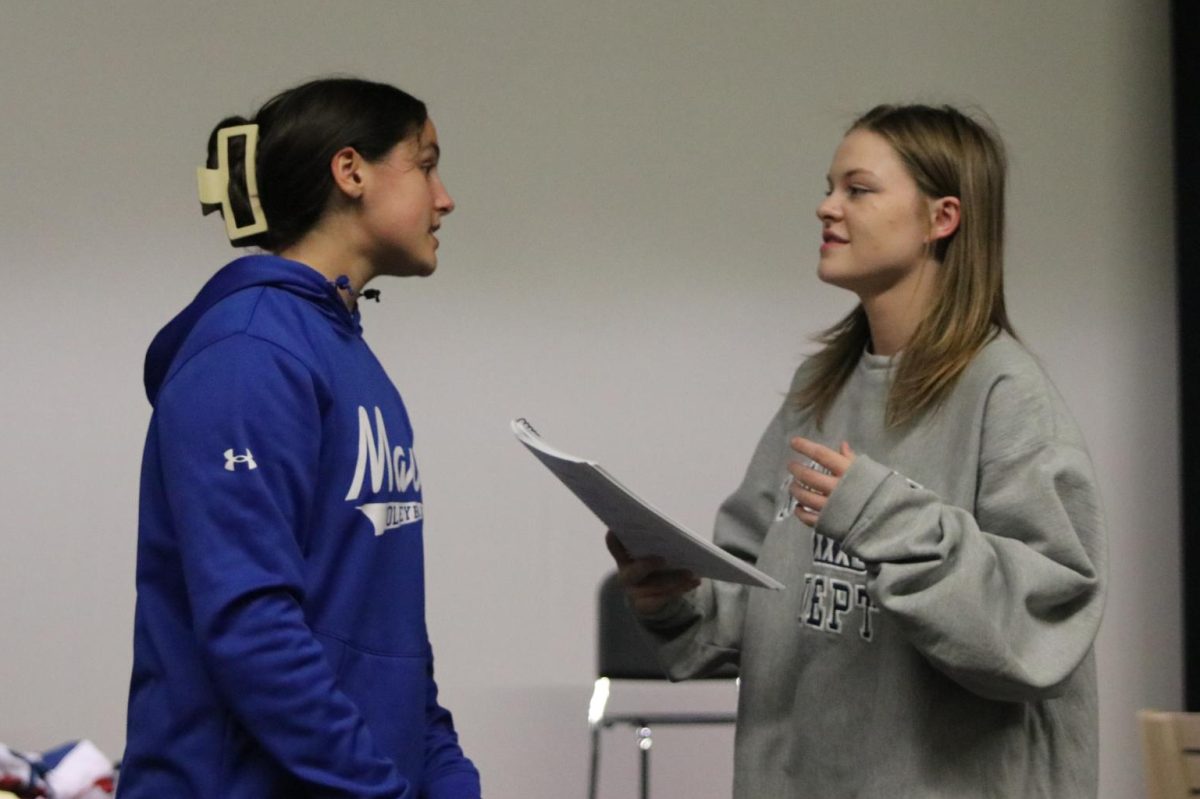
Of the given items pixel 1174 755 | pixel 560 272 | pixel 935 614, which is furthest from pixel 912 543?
pixel 560 272

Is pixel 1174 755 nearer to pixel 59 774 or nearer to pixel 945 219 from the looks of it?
pixel 945 219

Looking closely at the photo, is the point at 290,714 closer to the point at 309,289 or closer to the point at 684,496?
the point at 309,289

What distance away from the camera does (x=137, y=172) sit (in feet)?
11.8

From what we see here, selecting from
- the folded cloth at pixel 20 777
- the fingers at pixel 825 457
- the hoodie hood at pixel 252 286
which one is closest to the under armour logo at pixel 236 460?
the hoodie hood at pixel 252 286

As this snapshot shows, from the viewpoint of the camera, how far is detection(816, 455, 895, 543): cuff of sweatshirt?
1.45 metres

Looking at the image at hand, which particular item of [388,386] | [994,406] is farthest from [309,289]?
[994,406]

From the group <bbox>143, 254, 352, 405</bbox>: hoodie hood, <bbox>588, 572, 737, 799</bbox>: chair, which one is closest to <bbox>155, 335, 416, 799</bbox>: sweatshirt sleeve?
<bbox>143, 254, 352, 405</bbox>: hoodie hood

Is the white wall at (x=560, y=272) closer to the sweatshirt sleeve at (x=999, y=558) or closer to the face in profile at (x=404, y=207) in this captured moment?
the face in profile at (x=404, y=207)

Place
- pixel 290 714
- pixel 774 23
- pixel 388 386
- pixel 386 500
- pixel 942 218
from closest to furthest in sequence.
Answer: pixel 290 714
pixel 386 500
pixel 388 386
pixel 942 218
pixel 774 23

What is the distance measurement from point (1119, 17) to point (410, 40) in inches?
81.5

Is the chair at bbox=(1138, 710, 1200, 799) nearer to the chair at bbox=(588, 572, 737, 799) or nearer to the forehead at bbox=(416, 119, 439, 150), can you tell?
the forehead at bbox=(416, 119, 439, 150)

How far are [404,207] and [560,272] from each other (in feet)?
7.37

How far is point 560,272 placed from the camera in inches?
149

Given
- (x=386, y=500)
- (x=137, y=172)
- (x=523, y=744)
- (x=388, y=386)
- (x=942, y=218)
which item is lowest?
(x=523, y=744)
